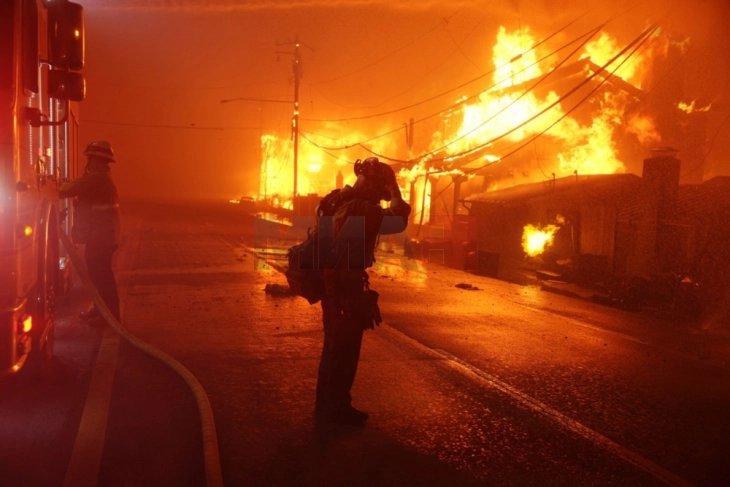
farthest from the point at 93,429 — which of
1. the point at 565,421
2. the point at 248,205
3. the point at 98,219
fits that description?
the point at 248,205

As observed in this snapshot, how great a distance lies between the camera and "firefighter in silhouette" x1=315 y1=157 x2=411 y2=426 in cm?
454

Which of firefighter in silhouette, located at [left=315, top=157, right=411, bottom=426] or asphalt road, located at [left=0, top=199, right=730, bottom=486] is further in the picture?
firefighter in silhouette, located at [left=315, top=157, right=411, bottom=426]

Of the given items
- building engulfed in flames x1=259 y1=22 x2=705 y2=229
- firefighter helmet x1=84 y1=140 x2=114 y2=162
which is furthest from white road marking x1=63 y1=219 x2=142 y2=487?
building engulfed in flames x1=259 y1=22 x2=705 y2=229

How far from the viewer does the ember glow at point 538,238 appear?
78.7 ft

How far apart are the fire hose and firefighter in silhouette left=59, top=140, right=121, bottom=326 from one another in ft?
0.50

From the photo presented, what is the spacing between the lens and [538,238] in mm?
24422

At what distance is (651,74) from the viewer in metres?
38.7

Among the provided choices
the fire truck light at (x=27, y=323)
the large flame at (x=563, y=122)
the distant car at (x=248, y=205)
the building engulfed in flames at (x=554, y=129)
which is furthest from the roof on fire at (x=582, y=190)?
the distant car at (x=248, y=205)

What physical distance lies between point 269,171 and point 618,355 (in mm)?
80146

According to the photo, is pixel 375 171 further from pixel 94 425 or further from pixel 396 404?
Answer: pixel 94 425

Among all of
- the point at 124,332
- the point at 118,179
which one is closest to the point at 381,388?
the point at 124,332

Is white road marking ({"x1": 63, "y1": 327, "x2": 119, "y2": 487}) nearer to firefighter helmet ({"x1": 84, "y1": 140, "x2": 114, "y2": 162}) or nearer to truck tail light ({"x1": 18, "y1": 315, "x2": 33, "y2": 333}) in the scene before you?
truck tail light ({"x1": 18, "y1": 315, "x2": 33, "y2": 333})

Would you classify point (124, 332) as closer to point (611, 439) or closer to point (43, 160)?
point (43, 160)

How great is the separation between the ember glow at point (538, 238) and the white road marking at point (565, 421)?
17706 millimetres
